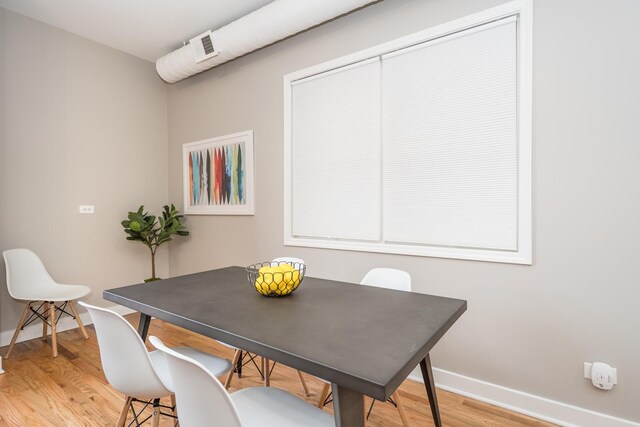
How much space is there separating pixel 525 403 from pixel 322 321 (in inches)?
63.6

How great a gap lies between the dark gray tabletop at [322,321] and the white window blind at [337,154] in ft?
3.14

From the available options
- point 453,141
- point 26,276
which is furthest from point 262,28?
point 26,276

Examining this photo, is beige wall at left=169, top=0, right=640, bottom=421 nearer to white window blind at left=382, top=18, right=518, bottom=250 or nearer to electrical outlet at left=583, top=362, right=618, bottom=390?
electrical outlet at left=583, top=362, right=618, bottom=390

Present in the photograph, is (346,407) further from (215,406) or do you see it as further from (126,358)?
(126,358)

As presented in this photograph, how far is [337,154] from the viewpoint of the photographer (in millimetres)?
2760

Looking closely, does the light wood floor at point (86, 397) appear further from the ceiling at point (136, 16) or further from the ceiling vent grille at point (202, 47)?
the ceiling at point (136, 16)

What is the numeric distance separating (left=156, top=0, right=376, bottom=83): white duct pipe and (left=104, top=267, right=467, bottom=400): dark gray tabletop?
203cm

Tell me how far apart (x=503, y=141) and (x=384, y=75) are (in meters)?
1.00

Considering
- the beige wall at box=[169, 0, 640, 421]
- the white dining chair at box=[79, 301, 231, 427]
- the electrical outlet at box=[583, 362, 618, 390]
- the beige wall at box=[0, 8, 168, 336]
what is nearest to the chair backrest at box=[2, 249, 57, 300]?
the beige wall at box=[0, 8, 168, 336]

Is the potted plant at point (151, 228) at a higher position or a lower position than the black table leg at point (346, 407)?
higher

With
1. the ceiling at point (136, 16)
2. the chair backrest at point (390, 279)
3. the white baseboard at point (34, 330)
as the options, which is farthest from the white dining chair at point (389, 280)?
the white baseboard at point (34, 330)

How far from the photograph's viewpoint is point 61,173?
332 cm

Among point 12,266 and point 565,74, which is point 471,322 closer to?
point 565,74

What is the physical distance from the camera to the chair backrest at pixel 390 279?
1.88 metres
